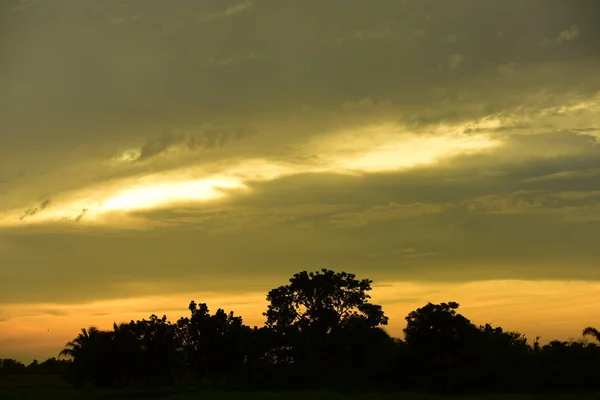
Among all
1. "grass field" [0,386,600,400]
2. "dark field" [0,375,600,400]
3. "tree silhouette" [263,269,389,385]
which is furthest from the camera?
"tree silhouette" [263,269,389,385]

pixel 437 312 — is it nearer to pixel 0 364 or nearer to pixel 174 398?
pixel 174 398

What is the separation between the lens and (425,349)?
230ft

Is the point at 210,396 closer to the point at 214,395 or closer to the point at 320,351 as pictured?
the point at 214,395

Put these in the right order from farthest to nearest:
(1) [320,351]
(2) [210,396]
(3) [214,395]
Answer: (1) [320,351], (3) [214,395], (2) [210,396]

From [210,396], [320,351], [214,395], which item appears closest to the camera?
[210,396]

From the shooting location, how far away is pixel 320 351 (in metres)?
84.9

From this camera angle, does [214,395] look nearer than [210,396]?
No

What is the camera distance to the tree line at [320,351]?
67.1m

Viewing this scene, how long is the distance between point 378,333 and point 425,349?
16.4 metres

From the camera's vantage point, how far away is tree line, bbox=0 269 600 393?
6706 centimetres

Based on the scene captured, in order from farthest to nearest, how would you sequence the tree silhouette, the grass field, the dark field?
the tree silhouette < the dark field < the grass field

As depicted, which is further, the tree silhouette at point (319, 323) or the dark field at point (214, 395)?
the tree silhouette at point (319, 323)

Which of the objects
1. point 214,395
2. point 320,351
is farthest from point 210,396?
point 320,351

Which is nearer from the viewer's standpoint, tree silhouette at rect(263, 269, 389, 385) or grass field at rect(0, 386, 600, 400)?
grass field at rect(0, 386, 600, 400)
